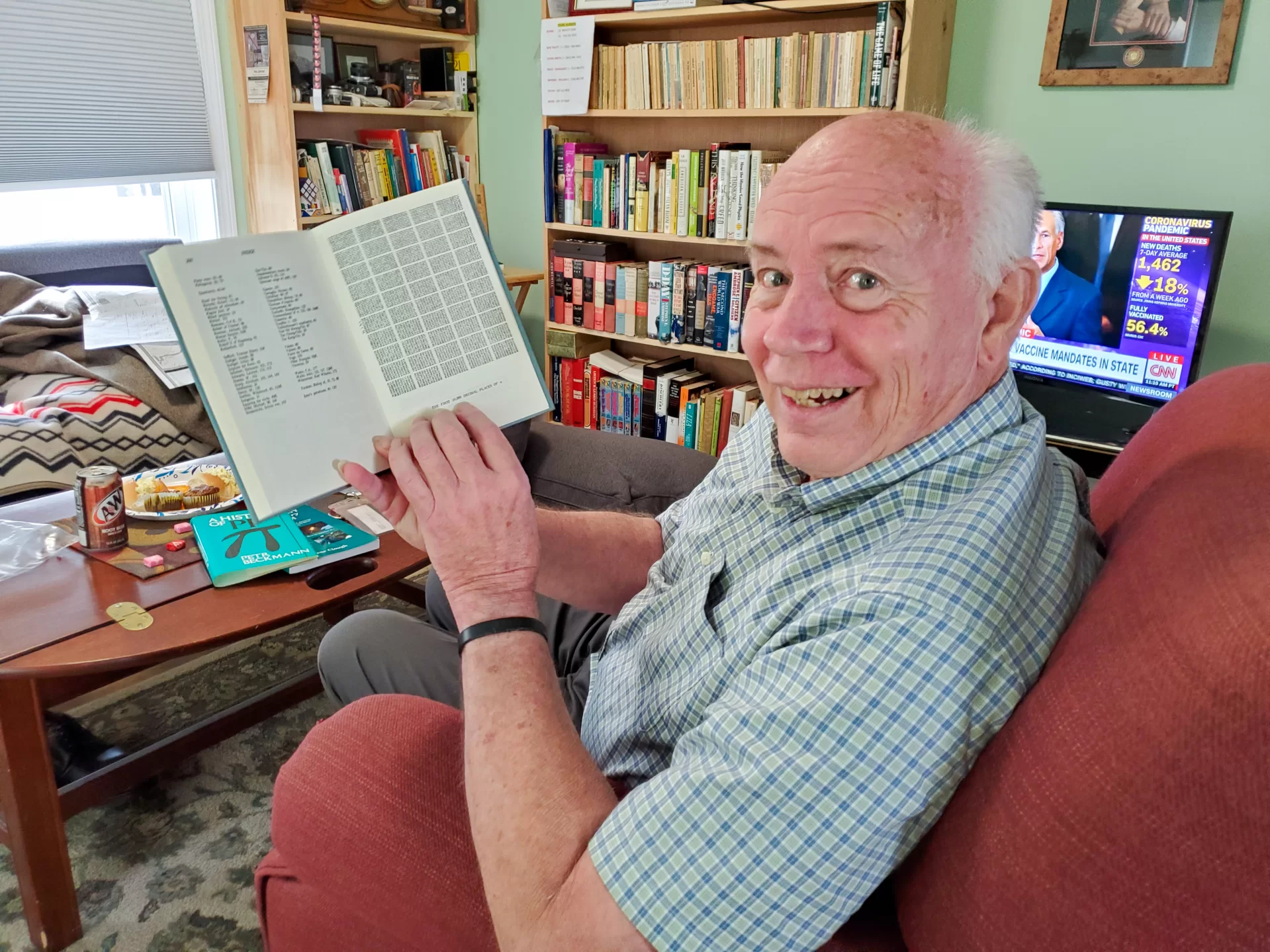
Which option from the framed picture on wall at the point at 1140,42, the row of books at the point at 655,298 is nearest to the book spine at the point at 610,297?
the row of books at the point at 655,298

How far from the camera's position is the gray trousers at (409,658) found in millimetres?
1271

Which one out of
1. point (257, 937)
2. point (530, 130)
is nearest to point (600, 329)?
point (530, 130)

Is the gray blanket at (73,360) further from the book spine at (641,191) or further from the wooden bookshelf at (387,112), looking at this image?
the book spine at (641,191)

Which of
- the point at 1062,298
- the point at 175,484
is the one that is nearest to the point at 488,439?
the point at 175,484

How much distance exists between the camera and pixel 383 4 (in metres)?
3.30

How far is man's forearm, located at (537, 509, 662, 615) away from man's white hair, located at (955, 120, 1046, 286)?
582 mm

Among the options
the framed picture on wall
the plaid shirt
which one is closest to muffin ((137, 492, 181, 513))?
the plaid shirt

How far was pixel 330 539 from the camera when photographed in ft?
5.17

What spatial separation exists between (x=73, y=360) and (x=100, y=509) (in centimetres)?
150

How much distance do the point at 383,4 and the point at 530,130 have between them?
0.69m

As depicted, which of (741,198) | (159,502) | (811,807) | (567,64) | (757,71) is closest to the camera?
(811,807)

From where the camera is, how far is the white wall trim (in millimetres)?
3506

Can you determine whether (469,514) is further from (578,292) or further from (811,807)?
(578,292)

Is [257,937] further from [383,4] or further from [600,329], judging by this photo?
[383,4]
